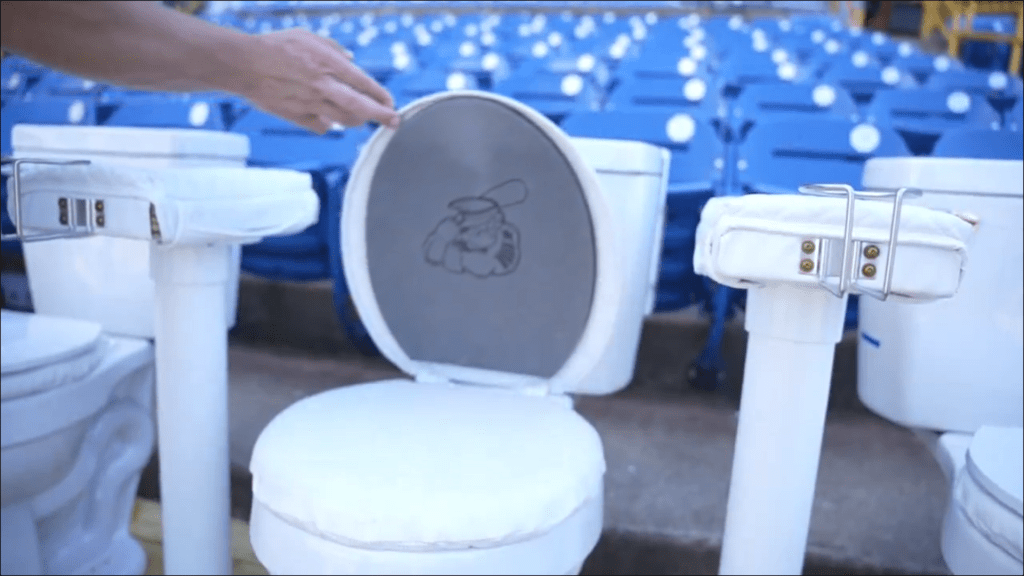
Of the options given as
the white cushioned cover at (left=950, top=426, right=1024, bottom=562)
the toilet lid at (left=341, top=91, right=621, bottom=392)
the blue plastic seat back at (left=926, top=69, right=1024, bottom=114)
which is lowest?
the white cushioned cover at (left=950, top=426, right=1024, bottom=562)

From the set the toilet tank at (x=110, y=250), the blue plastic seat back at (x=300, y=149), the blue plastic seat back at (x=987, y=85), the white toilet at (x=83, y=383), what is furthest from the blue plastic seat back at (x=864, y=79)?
the white toilet at (x=83, y=383)

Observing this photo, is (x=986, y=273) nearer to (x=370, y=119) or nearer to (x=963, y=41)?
(x=370, y=119)

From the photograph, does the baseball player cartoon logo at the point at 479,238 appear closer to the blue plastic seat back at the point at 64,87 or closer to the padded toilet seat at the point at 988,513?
the padded toilet seat at the point at 988,513

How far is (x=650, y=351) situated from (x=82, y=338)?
1183mm

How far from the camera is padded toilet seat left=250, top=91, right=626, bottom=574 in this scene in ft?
2.04

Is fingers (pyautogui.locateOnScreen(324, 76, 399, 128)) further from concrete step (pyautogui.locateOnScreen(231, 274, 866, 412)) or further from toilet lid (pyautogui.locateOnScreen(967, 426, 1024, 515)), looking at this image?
concrete step (pyautogui.locateOnScreen(231, 274, 866, 412))

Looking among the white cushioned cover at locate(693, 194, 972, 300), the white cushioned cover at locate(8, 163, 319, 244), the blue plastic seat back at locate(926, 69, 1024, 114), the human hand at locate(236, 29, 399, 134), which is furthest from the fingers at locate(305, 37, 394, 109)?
the blue plastic seat back at locate(926, 69, 1024, 114)

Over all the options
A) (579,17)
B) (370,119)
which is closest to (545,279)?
(370,119)

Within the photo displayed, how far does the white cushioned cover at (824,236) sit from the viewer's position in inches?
20.1

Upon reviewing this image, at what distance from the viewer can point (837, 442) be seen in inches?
54.0

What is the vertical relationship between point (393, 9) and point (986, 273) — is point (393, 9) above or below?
above

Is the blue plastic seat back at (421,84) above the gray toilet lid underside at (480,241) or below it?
above

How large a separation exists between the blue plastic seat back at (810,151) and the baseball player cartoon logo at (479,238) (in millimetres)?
804

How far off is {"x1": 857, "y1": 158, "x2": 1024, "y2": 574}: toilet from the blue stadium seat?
4.11 feet
